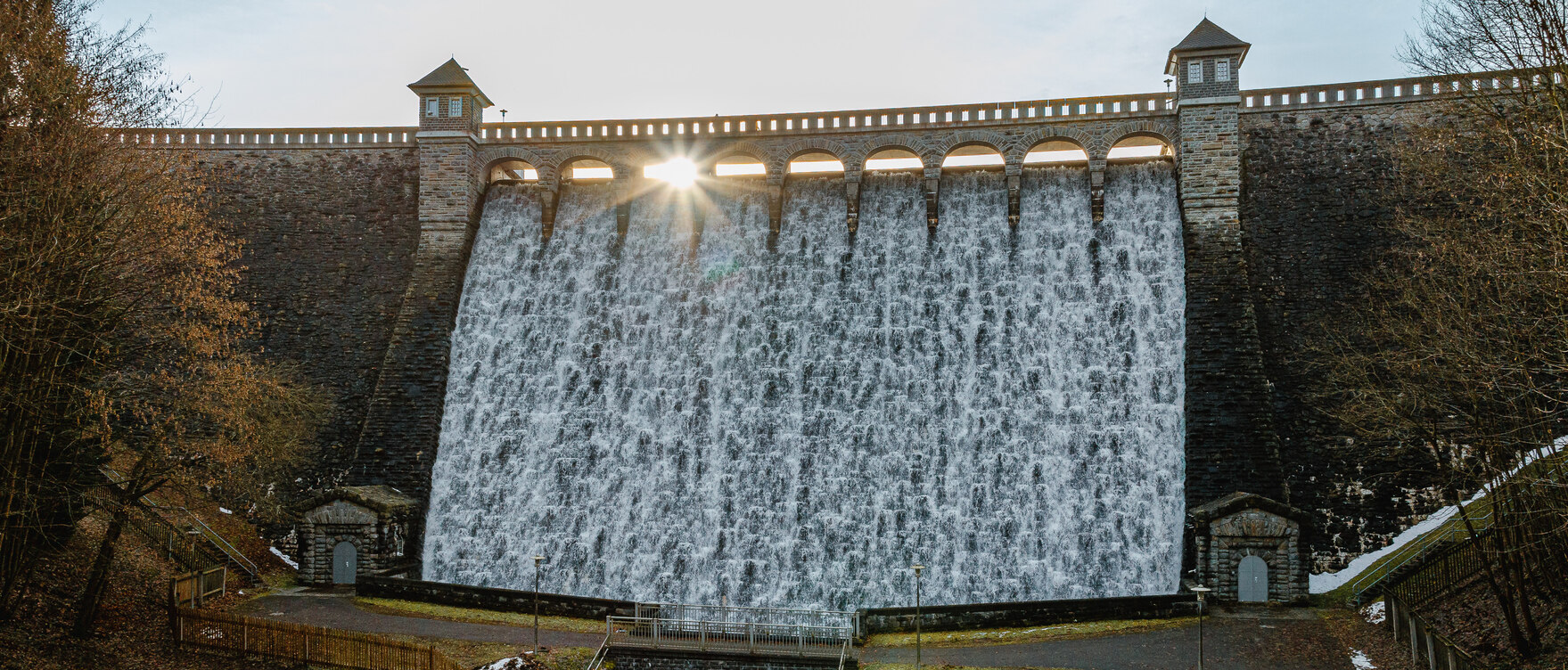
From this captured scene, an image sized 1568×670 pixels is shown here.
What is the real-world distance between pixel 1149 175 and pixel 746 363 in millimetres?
12666

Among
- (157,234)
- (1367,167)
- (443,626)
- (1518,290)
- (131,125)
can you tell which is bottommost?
(443,626)

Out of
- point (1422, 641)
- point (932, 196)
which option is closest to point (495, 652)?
point (1422, 641)

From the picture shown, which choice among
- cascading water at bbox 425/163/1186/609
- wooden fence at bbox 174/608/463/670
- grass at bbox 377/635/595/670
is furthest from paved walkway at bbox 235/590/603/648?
cascading water at bbox 425/163/1186/609

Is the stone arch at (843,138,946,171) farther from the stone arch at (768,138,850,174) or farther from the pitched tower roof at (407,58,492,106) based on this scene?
the pitched tower roof at (407,58,492,106)

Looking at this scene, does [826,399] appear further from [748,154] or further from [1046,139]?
[1046,139]

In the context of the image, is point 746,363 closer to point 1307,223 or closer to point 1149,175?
point 1149,175

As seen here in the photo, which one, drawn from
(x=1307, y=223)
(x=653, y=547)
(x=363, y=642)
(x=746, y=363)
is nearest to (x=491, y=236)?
(x=746, y=363)

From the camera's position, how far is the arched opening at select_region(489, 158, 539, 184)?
33.3 m

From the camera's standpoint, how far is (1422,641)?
17.2 metres

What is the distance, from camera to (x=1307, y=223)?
91.2 ft

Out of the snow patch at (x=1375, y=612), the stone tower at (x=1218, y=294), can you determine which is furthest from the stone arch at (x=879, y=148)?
the snow patch at (x=1375, y=612)

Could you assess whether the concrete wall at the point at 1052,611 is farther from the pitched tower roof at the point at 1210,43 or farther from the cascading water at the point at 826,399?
the pitched tower roof at the point at 1210,43

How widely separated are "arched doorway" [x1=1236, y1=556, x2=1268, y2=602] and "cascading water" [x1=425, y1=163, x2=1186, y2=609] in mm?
1655

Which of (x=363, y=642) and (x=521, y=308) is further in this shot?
(x=521, y=308)
